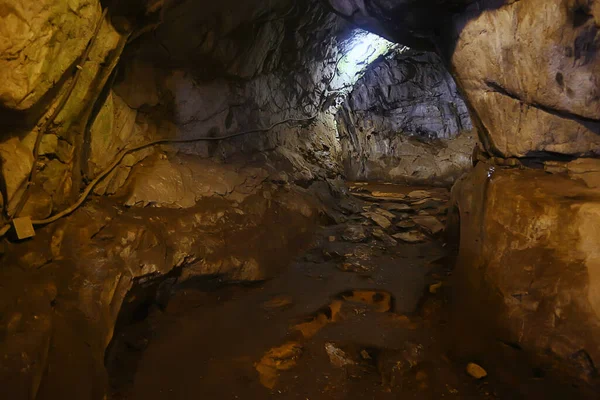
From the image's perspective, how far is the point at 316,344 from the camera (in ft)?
11.6

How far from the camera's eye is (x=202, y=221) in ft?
16.0

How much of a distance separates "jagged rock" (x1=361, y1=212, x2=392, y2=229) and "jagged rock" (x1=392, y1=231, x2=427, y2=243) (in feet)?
1.44

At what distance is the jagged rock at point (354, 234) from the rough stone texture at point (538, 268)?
2.28 meters

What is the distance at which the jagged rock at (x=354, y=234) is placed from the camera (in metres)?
6.34

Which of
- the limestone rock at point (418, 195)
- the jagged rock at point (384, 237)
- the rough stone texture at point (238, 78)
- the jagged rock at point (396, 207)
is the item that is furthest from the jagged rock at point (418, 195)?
the jagged rock at point (384, 237)

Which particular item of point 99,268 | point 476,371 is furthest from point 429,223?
point 99,268

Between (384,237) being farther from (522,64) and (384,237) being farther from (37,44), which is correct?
(37,44)

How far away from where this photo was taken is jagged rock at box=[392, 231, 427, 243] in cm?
628

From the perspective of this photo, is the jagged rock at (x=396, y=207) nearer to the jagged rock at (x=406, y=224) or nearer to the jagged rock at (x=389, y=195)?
the jagged rock at (x=389, y=195)

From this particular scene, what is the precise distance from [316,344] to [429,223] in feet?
13.5

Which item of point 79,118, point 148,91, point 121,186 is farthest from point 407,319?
point 148,91

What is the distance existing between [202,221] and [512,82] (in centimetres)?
384

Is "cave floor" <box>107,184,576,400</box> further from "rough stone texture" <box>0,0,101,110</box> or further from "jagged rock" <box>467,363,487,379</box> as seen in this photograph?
"rough stone texture" <box>0,0,101,110</box>

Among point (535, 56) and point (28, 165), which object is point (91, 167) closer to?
point (28, 165)
